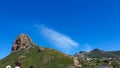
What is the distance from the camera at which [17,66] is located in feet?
53.1

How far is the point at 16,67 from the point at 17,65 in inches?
19.2

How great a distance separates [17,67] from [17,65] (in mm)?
462

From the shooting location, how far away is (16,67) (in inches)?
628

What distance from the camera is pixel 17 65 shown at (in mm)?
16438

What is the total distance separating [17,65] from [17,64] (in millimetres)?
208

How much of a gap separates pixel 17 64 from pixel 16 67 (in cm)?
69

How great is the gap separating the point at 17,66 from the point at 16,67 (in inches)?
8.7

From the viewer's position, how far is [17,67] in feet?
52.4

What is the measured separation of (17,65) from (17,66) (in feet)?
0.88

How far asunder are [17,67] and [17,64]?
0.67 m

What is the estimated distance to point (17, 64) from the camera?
1664 cm
